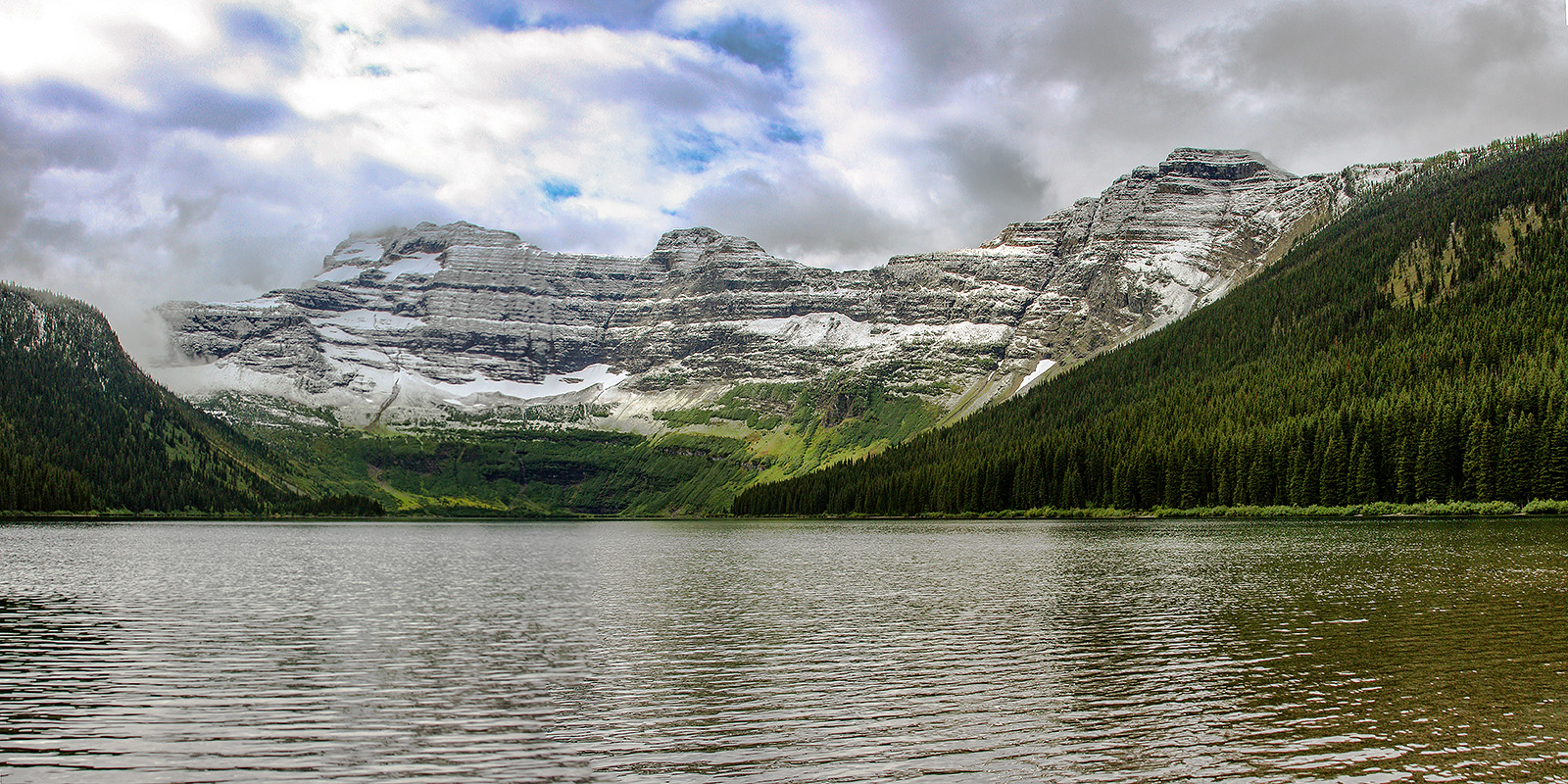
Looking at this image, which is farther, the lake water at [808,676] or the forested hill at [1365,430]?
the forested hill at [1365,430]

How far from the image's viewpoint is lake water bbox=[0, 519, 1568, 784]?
1981 centimetres

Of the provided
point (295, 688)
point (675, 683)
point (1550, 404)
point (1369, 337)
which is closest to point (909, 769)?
point (675, 683)

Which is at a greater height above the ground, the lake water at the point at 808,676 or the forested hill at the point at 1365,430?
the forested hill at the point at 1365,430

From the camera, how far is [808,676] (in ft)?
94.7

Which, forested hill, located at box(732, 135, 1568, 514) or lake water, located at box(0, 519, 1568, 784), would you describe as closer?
lake water, located at box(0, 519, 1568, 784)

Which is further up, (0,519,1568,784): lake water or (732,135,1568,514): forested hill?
(732,135,1568,514): forested hill

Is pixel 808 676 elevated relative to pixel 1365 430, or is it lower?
lower

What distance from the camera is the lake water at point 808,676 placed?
1981 cm

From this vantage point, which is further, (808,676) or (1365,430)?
(1365,430)

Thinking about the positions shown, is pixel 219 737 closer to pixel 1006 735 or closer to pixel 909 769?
pixel 909 769

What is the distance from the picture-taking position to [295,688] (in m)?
27.5

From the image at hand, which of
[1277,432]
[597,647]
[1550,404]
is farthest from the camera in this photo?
[1277,432]

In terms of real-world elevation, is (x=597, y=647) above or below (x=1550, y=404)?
below

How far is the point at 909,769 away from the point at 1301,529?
317ft
